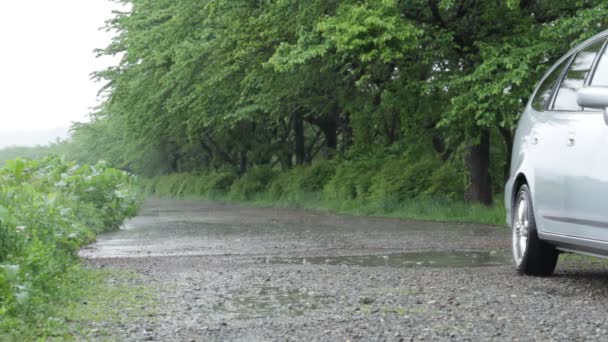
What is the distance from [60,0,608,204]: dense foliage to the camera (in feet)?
59.8

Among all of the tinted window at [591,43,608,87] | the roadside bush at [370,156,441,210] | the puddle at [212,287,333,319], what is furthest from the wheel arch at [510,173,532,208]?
the roadside bush at [370,156,441,210]

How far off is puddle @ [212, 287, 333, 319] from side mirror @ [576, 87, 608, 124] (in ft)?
7.23

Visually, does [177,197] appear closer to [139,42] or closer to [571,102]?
[139,42]

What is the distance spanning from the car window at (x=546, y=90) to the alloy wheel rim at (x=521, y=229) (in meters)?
0.78

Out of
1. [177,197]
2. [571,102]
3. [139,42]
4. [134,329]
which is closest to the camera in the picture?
[134,329]

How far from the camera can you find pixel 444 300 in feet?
23.4

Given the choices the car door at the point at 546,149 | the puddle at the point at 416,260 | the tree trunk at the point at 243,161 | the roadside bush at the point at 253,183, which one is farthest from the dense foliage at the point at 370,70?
the tree trunk at the point at 243,161

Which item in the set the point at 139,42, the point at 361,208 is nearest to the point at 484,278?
the point at 361,208

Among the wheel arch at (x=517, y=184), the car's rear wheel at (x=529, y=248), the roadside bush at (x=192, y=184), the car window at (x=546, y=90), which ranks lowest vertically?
the roadside bush at (x=192, y=184)

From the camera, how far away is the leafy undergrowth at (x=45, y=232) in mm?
6195

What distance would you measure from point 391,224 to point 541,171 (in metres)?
10.7

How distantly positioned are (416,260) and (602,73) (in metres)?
3.67

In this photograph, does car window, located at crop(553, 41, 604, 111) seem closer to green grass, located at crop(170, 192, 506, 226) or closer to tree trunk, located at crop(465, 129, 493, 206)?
green grass, located at crop(170, 192, 506, 226)

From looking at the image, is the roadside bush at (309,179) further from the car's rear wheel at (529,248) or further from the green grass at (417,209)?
the car's rear wheel at (529,248)
